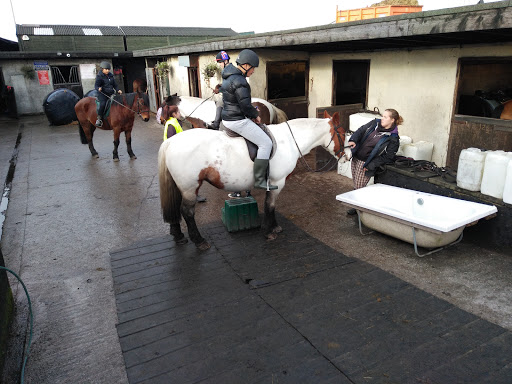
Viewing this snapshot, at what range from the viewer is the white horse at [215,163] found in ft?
14.8

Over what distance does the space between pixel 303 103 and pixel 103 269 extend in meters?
6.75

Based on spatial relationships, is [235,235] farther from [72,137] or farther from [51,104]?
[51,104]

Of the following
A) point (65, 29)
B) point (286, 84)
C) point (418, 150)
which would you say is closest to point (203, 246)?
point (418, 150)

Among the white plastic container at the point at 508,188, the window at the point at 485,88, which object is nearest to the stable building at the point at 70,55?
the window at the point at 485,88

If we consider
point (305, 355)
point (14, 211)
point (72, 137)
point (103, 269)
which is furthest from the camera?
point (72, 137)

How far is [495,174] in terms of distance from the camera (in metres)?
4.34

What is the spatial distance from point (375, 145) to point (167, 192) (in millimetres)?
3113

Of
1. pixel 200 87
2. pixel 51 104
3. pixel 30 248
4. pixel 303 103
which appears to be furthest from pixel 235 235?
pixel 51 104

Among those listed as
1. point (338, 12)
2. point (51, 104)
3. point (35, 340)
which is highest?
point (338, 12)

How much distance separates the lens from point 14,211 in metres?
6.32

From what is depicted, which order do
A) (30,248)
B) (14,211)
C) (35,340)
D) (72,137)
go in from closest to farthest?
(35,340), (30,248), (14,211), (72,137)

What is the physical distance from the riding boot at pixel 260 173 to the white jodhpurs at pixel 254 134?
0.21ft

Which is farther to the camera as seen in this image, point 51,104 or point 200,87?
point 51,104

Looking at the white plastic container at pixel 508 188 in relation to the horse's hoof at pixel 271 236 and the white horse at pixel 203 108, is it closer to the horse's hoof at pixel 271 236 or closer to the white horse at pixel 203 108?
the horse's hoof at pixel 271 236
